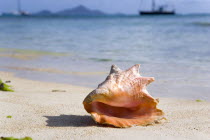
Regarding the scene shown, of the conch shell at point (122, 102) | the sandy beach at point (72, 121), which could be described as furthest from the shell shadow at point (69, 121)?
the conch shell at point (122, 102)

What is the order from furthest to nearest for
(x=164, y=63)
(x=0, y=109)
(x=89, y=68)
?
(x=164, y=63)
(x=89, y=68)
(x=0, y=109)

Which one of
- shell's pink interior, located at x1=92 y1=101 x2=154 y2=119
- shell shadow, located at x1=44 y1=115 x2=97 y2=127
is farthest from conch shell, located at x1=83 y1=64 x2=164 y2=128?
shell shadow, located at x1=44 y1=115 x2=97 y2=127

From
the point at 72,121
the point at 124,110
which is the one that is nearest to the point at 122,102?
the point at 124,110

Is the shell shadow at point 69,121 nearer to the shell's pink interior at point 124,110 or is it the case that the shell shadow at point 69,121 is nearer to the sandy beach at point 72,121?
the sandy beach at point 72,121

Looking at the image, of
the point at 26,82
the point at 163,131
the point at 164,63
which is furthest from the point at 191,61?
the point at 163,131

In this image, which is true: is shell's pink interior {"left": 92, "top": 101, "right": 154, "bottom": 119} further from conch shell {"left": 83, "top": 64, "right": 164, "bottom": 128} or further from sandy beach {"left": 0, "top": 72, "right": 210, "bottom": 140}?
sandy beach {"left": 0, "top": 72, "right": 210, "bottom": 140}

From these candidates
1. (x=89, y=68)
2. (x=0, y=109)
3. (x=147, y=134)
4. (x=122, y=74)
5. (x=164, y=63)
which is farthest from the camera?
(x=164, y=63)

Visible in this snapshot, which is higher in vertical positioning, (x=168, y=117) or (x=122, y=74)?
(x=122, y=74)

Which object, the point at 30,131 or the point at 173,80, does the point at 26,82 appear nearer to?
the point at 173,80
